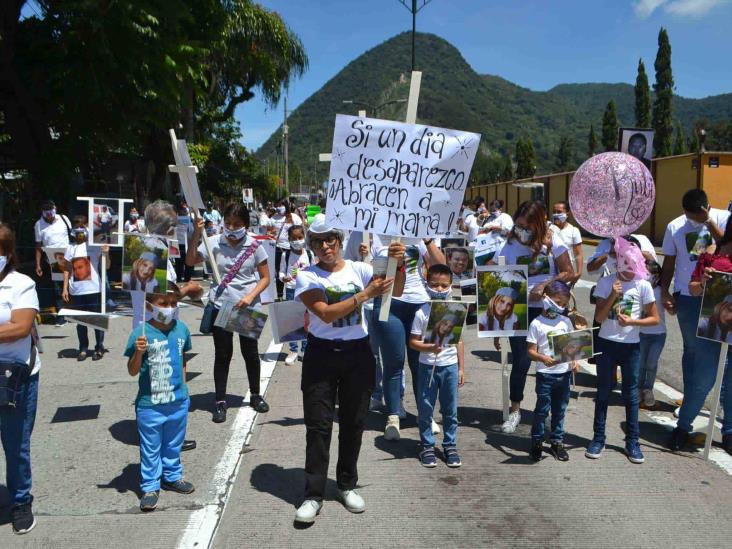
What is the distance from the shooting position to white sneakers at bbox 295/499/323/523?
12.6 ft

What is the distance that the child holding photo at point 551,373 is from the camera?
4.85 meters

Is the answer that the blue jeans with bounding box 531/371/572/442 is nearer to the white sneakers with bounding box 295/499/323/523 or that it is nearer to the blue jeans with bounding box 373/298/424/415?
the blue jeans with bounding box 373/298/424/415

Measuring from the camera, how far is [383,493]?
170 inches

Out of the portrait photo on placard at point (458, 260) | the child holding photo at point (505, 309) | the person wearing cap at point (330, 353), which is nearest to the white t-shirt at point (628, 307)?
the child holding photo at point (505, 309)

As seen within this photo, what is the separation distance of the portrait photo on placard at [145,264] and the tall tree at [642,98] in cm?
6118

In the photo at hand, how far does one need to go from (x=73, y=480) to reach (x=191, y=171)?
2.81 m

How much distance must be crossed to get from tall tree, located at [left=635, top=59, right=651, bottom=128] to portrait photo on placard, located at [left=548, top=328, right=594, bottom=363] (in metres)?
60.1

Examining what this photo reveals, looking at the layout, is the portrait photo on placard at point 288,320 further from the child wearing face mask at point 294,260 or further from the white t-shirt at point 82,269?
the white t-shirt at point 82,269

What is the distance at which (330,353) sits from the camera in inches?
156

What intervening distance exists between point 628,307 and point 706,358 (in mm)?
940

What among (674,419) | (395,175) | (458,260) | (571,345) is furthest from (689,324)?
(395,175)

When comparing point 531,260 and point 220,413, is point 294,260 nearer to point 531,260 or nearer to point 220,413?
point 220,413

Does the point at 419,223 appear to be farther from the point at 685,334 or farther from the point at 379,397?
the point at 685,334

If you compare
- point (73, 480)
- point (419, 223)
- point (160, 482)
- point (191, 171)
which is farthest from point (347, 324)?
point (191, 171)
